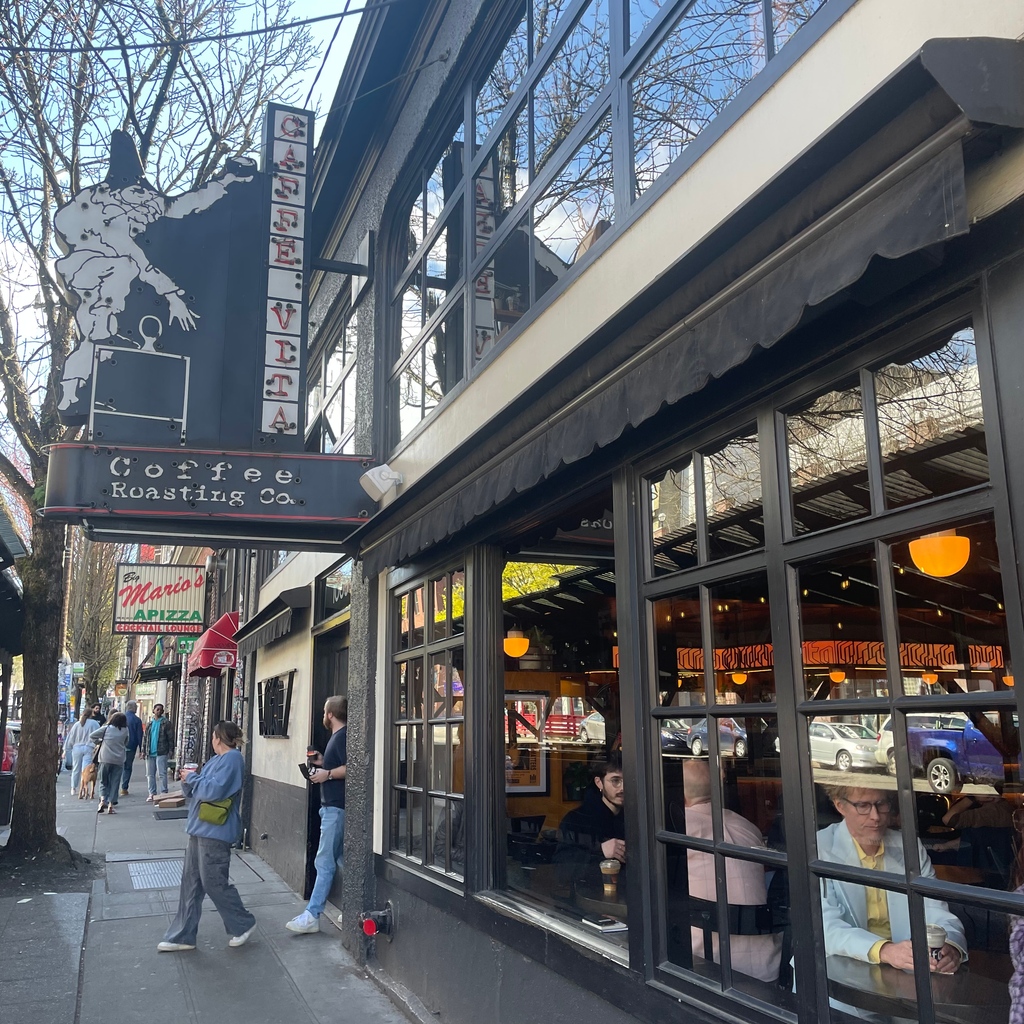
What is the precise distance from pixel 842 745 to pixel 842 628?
0.57 m

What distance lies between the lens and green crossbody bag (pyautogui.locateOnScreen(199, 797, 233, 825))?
7508 mm

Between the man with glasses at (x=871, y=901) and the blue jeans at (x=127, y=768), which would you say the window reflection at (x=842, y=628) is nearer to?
the man with glasses at (x=871, y=901)

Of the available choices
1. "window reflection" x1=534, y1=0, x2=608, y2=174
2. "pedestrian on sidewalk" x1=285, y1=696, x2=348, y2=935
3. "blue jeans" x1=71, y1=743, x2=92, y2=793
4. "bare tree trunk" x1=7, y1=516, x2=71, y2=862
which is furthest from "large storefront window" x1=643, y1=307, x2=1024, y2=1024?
"blue jeans" x1=71, y1=743, x2=92, y2=793

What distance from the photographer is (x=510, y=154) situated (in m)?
5.82

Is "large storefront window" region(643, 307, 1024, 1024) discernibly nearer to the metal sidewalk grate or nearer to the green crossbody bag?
the green crossbody bag

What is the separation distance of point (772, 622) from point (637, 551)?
0.93 meters

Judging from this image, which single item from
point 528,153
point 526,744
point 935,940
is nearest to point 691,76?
point 528,153

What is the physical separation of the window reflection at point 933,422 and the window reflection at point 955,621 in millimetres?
145

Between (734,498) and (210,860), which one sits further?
(210,860)

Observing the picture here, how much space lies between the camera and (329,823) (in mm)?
8203

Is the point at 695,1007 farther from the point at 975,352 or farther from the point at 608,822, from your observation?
the point at 608,822

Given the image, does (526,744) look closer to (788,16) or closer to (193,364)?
(193,364)

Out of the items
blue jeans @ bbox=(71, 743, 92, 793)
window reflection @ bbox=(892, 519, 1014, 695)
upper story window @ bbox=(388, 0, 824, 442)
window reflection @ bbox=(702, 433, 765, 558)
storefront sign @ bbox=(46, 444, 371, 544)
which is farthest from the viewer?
blue jeans @ bbox=(71, 743, 92, 793)

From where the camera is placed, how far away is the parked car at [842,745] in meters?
2.77
